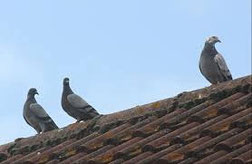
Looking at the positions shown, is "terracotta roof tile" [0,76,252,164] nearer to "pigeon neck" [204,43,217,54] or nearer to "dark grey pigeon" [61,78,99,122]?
"dark grey pigeon" [61,78,99,122]

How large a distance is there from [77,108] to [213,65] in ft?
5.88

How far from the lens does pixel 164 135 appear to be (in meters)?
7.04

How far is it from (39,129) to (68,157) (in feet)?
16.7

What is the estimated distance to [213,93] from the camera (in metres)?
7.73

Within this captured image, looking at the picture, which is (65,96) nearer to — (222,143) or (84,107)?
(84,107)

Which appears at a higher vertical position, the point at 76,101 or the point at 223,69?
the point at 76,101

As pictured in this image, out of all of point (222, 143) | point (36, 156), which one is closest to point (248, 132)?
point (222, 143)

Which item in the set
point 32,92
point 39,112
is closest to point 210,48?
point 39,112

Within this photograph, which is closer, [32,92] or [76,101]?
[76,101]

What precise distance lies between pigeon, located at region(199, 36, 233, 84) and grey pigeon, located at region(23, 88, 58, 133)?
6.72 ft

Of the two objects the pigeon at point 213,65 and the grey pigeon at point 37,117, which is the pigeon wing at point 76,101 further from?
the pigeon at point 213,65

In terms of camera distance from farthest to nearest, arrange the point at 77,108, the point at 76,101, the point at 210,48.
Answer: the point at 210,48 < the point at 76,101 < the point at 77,108

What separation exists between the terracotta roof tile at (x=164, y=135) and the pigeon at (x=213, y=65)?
10.5 ft

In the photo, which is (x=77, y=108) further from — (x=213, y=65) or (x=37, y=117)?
(x=213, y=65)
